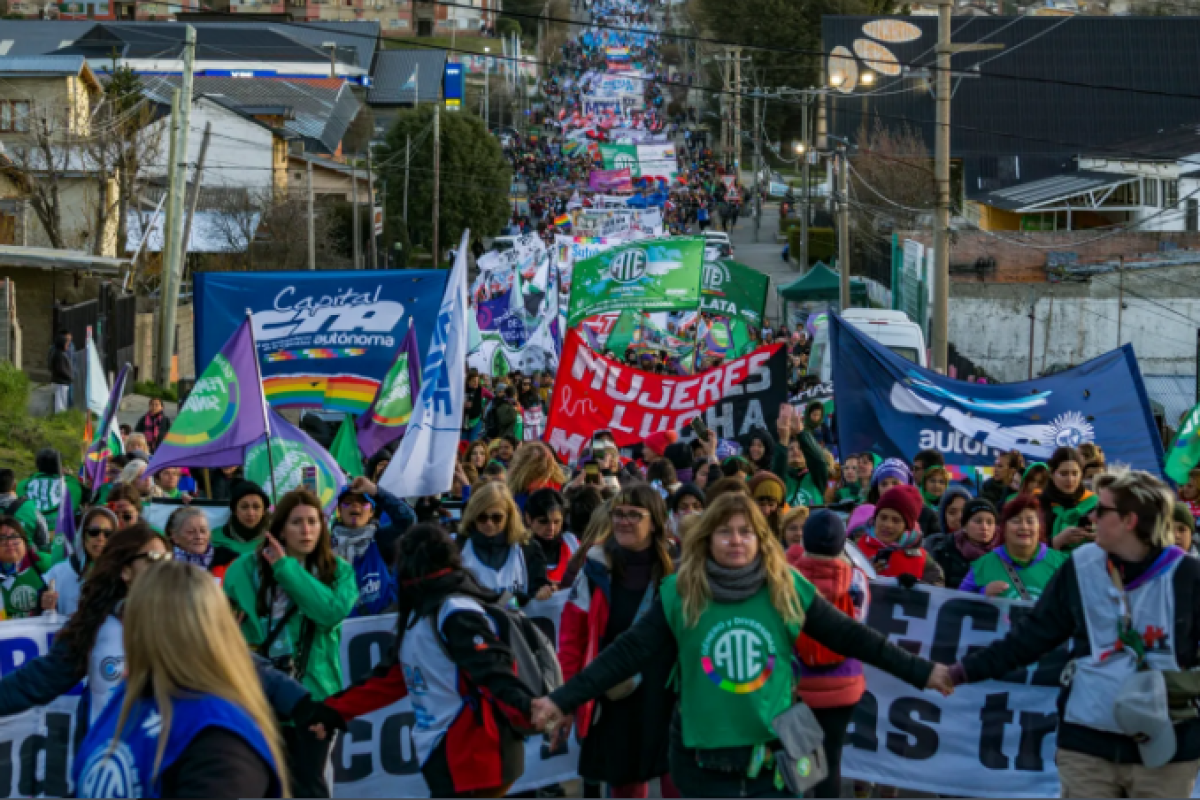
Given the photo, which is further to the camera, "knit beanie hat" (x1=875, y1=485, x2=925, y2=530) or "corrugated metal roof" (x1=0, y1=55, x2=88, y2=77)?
"corrugated metal roof" (x1=0, y1=55, x2=88, y2=77)

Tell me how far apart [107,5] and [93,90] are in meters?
92.3

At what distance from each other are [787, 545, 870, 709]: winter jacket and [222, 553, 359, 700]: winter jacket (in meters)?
1.72

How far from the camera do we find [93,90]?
47.7m

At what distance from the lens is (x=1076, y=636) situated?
18.5 ft

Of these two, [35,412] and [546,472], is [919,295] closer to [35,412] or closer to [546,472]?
[35,412]

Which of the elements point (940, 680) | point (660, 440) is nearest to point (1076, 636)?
point (940, 680)

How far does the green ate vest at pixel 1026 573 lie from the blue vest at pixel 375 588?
265cm

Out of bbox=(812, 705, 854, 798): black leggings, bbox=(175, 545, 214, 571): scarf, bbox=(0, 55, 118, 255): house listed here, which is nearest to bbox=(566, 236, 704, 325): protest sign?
bbox=(175, 545, 214, 571): scarf

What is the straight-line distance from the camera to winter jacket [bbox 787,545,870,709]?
5840 millimetres

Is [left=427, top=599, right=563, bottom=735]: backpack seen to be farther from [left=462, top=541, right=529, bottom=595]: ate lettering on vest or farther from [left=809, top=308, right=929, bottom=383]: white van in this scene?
[left=809, top=308, right=929, bottom=383]: white van

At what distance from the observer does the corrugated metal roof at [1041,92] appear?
61.5 meters

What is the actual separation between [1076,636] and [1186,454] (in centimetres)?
640

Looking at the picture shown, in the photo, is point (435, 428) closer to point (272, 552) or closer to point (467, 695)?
point (272, 552)

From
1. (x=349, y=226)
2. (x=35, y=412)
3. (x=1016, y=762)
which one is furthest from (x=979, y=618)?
(x=349, y=226)
